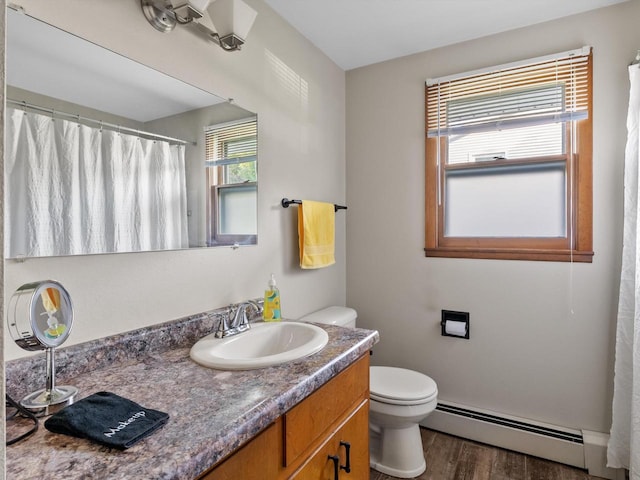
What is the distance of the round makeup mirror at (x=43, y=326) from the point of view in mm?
785

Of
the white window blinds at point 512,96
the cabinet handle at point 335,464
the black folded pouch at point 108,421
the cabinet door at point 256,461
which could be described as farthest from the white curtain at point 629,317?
the black folded pouch at point 108,421

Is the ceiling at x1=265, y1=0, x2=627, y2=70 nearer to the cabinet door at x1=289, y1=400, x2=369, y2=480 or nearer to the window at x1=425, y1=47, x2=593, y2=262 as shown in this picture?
the window at x1=425, y1=47, x2=593, y2=262

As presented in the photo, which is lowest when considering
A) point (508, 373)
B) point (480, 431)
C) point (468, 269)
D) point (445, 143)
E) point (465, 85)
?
point (480, 431)

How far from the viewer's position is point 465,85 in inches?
84.2

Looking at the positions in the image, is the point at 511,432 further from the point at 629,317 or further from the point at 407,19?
the point at 407,19

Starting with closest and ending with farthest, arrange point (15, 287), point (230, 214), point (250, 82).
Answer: point (15, 287), point (230, 214), point (250, 82)

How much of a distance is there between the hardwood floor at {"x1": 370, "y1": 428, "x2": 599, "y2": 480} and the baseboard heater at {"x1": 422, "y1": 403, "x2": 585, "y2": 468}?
0.04 metres

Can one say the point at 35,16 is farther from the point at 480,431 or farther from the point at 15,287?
the point at 480,431

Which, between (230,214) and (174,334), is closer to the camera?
(174,334)

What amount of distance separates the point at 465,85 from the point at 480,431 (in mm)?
2016

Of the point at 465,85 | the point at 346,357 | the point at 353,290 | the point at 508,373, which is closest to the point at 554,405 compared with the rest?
the point at 508,373

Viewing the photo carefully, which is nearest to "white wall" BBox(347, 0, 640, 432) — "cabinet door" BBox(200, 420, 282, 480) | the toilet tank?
the toilet tank

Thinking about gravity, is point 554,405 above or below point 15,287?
below

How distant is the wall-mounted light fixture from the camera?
1172 mm
